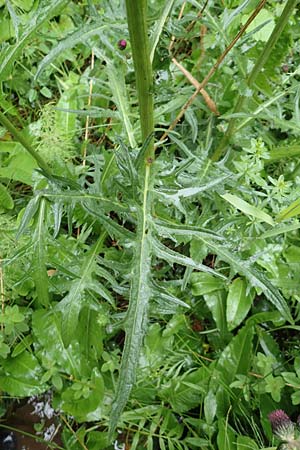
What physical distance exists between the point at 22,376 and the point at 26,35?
1113 millimetres

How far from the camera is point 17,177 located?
5.73 feet

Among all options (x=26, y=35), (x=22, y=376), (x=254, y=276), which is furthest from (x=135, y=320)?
(x=22, y=376)

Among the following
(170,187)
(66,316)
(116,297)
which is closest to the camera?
(170,187)

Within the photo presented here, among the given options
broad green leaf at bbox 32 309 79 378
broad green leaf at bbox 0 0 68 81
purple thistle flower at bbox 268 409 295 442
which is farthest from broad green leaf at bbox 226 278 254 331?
broad green leaf at bbox 0 0 68 81

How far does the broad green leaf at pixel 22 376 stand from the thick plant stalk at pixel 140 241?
90cm

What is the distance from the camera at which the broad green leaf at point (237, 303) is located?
1587 millimetres

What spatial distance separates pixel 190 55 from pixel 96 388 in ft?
3.93

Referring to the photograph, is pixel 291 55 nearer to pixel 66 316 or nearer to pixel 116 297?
pixel 116 297

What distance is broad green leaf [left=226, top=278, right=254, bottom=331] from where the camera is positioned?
5.21 feet

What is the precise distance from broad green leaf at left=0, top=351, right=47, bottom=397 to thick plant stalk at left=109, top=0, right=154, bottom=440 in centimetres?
90

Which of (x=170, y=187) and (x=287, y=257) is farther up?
(x=170, y=187)

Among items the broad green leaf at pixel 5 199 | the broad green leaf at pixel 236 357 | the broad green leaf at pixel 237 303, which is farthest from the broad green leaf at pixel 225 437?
the broad green leaf at pixel 5 199

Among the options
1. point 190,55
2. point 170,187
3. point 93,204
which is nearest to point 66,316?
point 93,204

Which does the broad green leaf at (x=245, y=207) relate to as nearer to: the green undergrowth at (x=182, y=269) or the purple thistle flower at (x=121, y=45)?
the green undergrowth at (x=182, y=269)
